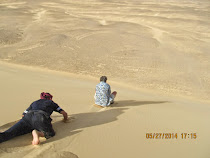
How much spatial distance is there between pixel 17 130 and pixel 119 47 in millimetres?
10744

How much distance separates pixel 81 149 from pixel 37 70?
23.2ft

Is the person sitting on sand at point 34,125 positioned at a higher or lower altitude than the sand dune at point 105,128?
higher

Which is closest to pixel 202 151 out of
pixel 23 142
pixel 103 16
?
pixel 23 142

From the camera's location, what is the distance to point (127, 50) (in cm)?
1352

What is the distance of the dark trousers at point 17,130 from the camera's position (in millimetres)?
3619

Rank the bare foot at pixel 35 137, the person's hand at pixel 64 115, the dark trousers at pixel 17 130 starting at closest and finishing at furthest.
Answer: the bare foot at pixel 35 137, the dark trousers at pixel 17 130, the person's hand at pixel 64 115

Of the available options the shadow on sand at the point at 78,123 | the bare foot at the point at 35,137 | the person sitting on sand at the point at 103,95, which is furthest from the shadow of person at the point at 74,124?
the person sitting on sand at the point at 103,95

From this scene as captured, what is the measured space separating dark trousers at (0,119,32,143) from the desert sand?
0.08 meters

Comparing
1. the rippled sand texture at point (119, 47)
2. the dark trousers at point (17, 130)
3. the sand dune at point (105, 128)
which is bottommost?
the sand dune at point (105, 128)

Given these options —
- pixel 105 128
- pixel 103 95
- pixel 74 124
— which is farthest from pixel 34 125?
pixel 103 95

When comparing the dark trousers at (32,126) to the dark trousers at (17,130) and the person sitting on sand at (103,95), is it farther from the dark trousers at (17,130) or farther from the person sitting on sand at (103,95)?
the person sitting on sand at (103,95)

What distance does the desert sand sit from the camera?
151 inches

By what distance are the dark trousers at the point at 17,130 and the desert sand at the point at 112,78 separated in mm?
81

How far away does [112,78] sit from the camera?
9945mm
